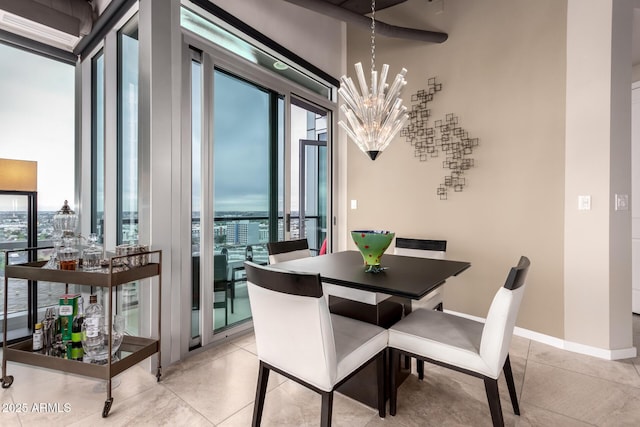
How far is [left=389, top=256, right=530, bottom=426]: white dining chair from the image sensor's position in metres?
1.44

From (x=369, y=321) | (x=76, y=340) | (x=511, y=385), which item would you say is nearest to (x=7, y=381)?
(x=76, y=340)

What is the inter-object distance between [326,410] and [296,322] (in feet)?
1.30

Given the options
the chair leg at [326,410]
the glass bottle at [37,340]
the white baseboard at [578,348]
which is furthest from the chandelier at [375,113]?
the glass bottle at [37,340]

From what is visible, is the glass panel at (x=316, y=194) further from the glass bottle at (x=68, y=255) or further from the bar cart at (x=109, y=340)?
the glass bottle at (x=68, y=255)

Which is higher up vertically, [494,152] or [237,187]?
[494,152]

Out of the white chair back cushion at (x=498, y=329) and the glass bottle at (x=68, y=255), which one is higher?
→ the glass bottle at (x=68, y=255)

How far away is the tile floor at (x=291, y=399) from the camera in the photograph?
1739mm

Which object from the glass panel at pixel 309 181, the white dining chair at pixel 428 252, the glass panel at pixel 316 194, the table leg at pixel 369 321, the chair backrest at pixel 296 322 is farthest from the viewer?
the glass panel at pixel 316 194

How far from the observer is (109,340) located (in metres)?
1.79

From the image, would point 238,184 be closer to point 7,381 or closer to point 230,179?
point 230,179

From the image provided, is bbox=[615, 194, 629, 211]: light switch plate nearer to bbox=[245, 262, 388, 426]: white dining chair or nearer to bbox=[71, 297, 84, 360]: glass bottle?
bbox=[245, 262, 388, 426]: white dining chair

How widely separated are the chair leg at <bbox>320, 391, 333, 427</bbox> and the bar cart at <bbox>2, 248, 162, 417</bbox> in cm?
126

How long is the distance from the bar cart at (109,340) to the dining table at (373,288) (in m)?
0.89

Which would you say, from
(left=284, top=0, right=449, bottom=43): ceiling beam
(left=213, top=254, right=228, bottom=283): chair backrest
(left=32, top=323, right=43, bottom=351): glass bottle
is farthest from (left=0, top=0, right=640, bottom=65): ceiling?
(left=32, top=323, right=43, bottom=351): glass bottle
